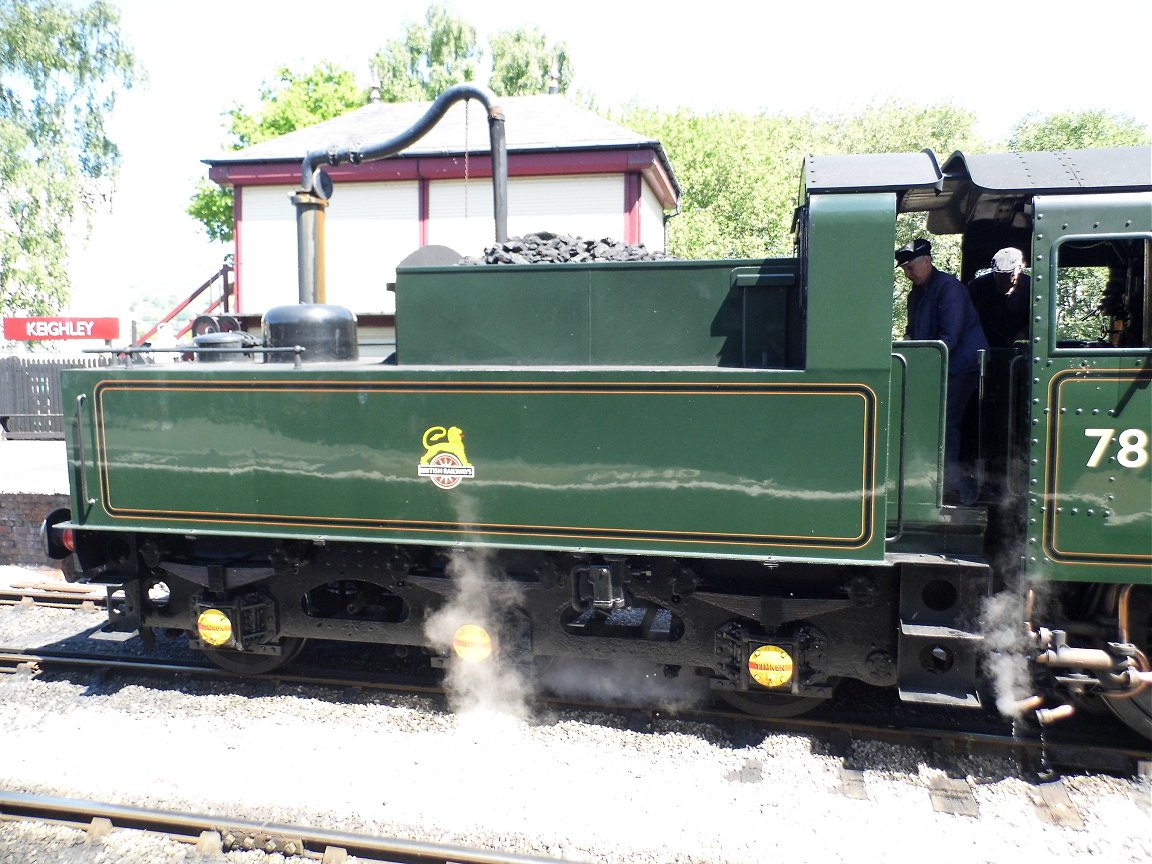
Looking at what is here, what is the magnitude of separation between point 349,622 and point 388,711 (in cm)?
58

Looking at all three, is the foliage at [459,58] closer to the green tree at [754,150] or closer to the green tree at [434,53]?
the green tree at [434,53]

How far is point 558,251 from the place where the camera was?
5.07m

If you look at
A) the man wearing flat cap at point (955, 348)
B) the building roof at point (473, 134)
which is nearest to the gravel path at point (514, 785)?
the man wearing flat cap at point (955, 348)

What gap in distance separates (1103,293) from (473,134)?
1433cm

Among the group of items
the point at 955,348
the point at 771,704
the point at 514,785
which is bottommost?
the point at 514,785

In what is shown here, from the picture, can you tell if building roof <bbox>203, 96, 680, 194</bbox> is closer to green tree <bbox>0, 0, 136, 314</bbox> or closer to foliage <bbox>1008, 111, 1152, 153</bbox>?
green tree <bbox>0, 0, 136, 314</bbox>

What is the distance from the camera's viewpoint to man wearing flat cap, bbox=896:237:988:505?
4.54m

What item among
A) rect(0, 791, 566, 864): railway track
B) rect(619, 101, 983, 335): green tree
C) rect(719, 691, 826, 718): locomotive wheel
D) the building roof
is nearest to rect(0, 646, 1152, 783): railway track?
rect(719, 691, 826, 718): locomotive wheel

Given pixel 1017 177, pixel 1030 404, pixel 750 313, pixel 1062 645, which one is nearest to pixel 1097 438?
pixel 1030 404

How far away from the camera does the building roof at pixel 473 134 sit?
15680 millimetres

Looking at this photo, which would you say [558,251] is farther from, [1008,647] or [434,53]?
[434,53]

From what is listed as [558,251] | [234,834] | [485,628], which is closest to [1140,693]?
[485,628]

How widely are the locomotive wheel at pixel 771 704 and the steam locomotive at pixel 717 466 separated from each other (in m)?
0.03

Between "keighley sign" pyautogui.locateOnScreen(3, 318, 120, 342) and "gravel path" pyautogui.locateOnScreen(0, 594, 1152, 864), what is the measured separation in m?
16.6
